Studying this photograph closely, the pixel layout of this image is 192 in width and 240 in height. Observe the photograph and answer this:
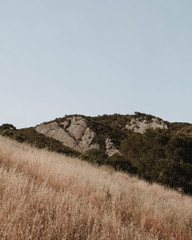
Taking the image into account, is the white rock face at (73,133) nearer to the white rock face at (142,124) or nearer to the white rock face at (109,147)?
the white rock face at (109,147)

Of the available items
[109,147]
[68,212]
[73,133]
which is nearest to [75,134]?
[73,133]

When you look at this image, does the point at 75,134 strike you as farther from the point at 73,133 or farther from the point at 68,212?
the point at 68,212

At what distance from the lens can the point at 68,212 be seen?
3.18m

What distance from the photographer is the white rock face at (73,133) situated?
34.8 metres

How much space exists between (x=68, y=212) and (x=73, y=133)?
3406 cm

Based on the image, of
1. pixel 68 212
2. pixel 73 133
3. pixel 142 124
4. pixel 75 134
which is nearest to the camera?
pixel 68 212

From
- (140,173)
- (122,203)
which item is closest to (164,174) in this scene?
(140,173)

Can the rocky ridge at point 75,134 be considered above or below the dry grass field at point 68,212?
above

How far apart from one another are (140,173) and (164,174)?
3.07m

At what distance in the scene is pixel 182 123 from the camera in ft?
176

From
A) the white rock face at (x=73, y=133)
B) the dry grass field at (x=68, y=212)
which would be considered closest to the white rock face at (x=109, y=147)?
the white rock face at (x=73, y=133)

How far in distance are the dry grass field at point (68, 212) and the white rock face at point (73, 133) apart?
89.1 feet

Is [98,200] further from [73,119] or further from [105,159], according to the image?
[73,119]

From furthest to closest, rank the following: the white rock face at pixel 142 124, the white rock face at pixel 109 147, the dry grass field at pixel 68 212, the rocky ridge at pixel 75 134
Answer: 1. the white rock face at pixel 142 124
2. the rocky ridge at pixel 75 134
3. the white rock face at pixel 109 147
4. the dry grass field at pixel 68 212
